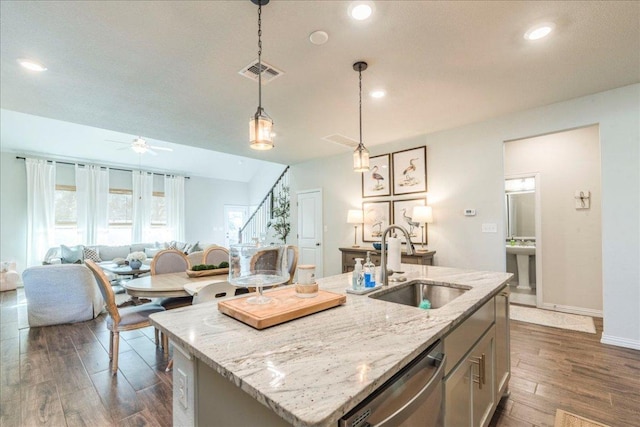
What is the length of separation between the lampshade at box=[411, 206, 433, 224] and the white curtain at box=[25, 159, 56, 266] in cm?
780

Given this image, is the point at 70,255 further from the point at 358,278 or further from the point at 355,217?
the point at 358,278

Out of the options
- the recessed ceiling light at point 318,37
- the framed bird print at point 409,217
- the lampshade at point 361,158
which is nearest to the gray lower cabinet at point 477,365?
the lampshade at point 361,158

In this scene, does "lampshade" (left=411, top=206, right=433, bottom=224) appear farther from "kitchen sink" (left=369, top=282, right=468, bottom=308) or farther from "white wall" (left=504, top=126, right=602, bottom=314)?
"kitchen sink" (left=369, top=282, right=468, bottom=308)

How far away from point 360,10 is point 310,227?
4.47 meters

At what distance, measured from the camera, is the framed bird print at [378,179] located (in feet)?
15.5

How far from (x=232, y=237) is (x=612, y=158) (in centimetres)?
932

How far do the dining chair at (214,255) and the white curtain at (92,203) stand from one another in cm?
511

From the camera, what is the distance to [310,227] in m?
5.93

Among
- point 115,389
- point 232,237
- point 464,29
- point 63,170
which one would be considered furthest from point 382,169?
point 63,170

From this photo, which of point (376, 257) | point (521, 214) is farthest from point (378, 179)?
point (521, 214)

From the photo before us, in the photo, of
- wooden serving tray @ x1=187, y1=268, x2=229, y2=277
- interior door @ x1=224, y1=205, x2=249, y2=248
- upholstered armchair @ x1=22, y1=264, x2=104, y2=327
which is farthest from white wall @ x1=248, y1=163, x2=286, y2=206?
wooden serving tray @ x1=187, y1=268, x2=229, y2=277

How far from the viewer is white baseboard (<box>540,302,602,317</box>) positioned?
371 centimetres

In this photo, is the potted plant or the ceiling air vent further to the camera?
the potted plant

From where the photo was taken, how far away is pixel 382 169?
4.79 meters
